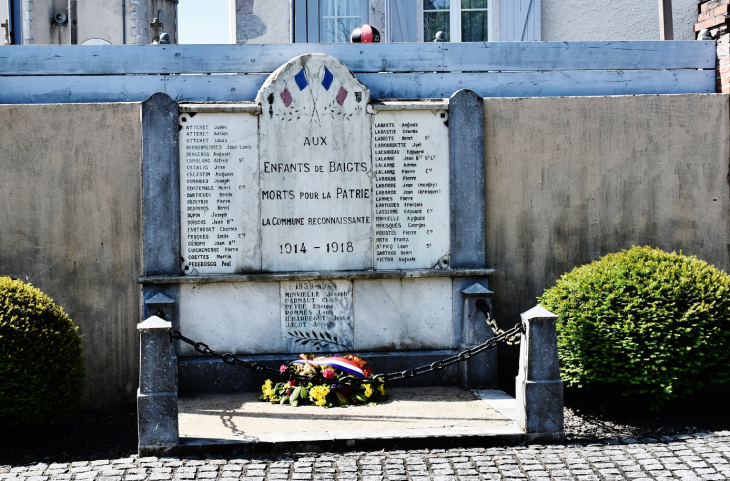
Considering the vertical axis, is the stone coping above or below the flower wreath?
above

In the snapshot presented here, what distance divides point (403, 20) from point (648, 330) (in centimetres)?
578

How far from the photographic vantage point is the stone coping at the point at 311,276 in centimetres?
731

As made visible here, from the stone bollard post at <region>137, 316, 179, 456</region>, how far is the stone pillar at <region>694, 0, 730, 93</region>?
601 centimetres

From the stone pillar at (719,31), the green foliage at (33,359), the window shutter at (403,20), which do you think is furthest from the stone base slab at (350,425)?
the window shutter at (403,20)

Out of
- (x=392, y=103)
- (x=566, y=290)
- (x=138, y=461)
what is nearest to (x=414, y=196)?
(x=392, y=103)

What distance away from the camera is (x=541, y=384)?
6.00 metres

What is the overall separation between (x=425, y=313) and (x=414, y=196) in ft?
3.65

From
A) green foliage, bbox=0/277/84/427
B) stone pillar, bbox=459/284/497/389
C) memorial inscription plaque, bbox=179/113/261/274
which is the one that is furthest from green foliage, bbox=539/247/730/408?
green foliage, bbox=0/277/84/427

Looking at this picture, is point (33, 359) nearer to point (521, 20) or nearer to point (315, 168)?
point (315, 168)

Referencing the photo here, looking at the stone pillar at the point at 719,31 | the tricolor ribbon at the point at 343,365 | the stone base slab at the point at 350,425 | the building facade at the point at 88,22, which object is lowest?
Result: the stone base slab at the point at 350,425

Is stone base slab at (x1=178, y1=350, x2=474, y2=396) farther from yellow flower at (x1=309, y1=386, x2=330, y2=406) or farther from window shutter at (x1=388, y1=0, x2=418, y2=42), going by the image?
window shutter at (x1=388, y1=0, x2=418, y2=42)

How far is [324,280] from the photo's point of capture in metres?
7.54

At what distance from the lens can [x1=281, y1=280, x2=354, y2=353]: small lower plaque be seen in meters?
7.50

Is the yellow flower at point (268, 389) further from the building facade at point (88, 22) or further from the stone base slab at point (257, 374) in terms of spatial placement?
the building facade at point (88, 22)
